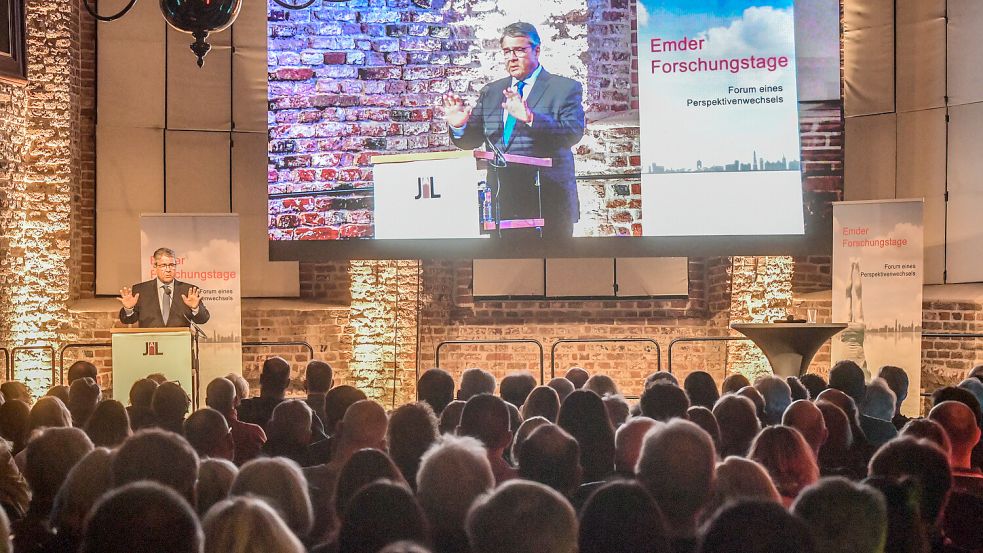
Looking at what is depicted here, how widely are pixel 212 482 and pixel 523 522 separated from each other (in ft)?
2.78

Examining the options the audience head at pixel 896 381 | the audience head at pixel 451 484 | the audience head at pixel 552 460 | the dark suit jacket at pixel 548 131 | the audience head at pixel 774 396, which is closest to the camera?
the audience head at pixel 451 484

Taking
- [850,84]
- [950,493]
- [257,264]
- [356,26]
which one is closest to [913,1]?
[850,84]

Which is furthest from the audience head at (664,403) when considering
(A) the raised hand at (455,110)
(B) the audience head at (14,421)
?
(A) the raised hand at (455,110)

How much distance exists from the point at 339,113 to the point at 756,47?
10.6ft

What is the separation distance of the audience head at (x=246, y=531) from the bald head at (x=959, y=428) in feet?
6.18

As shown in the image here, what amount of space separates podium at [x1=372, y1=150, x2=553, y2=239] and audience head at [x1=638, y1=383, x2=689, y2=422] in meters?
3.94

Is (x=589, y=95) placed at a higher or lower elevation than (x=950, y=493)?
Result: higher

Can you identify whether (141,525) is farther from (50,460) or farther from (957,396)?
(957,396)

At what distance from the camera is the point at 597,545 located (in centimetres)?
176

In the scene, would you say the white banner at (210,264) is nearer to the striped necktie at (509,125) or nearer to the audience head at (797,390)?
the striped necktie at (509,125)

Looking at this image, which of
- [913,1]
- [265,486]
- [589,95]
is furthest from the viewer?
[913,1]

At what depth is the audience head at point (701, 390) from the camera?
3666mm

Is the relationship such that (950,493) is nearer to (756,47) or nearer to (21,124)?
(756,47)

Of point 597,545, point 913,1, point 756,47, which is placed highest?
point 913,1
